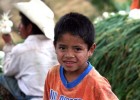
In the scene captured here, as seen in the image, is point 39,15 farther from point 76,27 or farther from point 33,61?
point 76,27

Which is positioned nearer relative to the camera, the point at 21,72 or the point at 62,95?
the point at 62,95

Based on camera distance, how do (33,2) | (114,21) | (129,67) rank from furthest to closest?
(114,21), (33,2), (129,67)

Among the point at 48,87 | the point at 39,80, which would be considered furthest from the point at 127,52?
the point at 48,87

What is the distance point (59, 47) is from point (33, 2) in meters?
1.80

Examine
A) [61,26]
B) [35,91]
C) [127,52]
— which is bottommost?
[35,91]

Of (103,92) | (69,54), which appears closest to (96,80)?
(103,92)

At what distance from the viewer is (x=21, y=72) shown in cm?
483

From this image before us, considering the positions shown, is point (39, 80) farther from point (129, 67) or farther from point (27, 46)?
point (129, 67)

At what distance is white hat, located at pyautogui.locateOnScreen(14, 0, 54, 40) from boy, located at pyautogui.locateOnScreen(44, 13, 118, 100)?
56.2 inches

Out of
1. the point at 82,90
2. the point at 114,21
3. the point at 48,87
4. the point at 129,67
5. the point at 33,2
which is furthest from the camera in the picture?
the point at 114,21

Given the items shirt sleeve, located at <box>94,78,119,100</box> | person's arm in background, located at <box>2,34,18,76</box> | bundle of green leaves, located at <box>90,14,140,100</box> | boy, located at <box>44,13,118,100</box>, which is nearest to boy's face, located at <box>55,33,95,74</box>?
boy, located at <box>44,13,118,100</box>

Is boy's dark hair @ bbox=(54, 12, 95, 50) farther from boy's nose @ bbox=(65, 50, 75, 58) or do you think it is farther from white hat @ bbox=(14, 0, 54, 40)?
white hat @ bbox=(14, 0, 54, 40)

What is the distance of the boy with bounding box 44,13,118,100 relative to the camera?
3182mm

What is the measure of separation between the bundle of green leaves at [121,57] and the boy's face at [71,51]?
1302 mm
